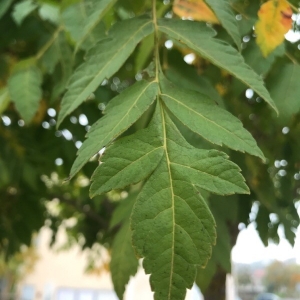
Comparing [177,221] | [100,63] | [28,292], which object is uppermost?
[28,292]

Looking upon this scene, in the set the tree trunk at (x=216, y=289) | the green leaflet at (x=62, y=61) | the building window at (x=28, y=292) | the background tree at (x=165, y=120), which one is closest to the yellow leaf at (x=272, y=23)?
the background tree at (x=165, y=120)

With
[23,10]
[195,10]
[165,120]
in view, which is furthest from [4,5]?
[165,120]

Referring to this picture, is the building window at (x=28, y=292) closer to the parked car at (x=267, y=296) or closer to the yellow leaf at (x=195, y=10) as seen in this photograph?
the parked car at (x=267, y=296)

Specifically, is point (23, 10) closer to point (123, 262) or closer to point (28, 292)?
point (123, 262)

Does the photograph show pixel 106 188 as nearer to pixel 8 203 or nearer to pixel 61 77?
pixel 61 77

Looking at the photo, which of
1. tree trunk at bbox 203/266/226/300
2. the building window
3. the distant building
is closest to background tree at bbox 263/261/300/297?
tree trunk at bbox 203/266/226/300

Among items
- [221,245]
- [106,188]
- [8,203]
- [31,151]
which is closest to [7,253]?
[8,203]
